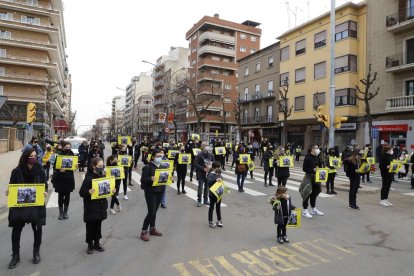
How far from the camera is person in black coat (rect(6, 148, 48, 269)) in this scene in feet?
16.0

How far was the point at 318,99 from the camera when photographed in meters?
33.9

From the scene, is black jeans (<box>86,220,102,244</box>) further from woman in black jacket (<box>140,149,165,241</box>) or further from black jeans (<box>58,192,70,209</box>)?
black jeans (<box>58,192,70,209</box>)

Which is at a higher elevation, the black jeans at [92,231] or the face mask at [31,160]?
the face mask at [31,160]

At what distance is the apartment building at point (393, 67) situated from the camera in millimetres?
25875

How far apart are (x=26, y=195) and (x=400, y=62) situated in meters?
29.4

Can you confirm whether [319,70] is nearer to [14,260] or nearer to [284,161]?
[284,161]

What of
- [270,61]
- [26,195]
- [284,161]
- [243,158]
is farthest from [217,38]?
[26,195]

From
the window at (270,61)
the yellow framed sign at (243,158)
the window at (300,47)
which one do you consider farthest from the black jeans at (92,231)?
the window at (270,61)

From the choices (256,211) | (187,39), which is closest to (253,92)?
(187,39)

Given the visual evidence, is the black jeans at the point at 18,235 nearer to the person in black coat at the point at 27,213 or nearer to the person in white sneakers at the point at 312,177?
the person in black coat at the point at 27,213

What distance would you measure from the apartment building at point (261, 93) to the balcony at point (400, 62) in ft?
48.0

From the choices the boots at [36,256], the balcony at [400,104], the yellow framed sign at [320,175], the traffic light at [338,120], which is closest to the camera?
the boots at [36,256]

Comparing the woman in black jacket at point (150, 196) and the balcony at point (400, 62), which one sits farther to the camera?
the balcony at point (400, 62)

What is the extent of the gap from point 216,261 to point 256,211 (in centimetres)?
393
